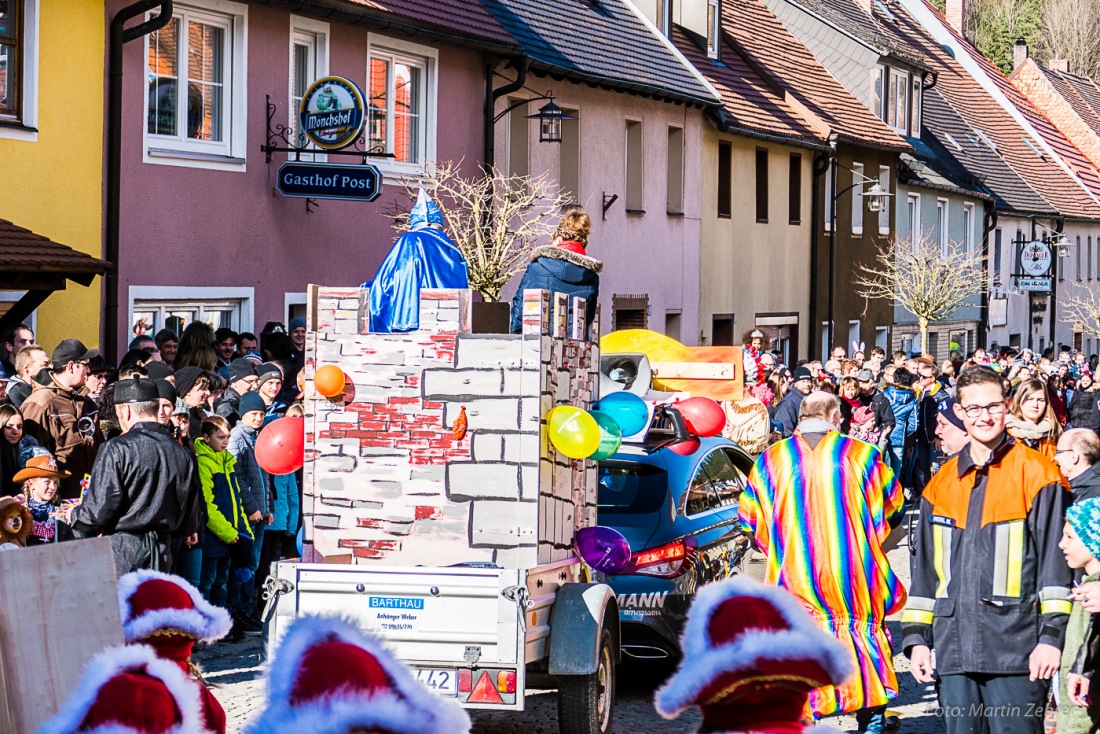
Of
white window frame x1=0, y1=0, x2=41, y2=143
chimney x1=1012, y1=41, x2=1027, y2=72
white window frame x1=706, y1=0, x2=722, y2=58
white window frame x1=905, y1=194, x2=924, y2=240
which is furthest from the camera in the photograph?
chimney x1=1012, y1=41, x2=1027, y2=72

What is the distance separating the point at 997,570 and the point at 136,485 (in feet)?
15.8

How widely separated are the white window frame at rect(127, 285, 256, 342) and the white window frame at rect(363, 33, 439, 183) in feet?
8.43

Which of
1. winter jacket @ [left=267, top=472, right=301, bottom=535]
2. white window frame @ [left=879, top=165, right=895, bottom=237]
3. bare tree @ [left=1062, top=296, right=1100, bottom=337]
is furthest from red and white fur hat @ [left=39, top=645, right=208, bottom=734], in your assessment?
bare tree @ [left=1062, top=296, right=1100, bottom=337]

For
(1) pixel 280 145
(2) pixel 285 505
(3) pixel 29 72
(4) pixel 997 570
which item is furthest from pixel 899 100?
(4) pixel 997 570

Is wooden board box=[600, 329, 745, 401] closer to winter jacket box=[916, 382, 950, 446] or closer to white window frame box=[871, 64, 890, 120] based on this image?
winter jacket box=[916, 382, 950, 446]

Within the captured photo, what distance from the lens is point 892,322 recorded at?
39.7 metres

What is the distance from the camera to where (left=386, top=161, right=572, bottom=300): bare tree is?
18547 mm

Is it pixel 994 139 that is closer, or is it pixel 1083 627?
pixel 1083 627

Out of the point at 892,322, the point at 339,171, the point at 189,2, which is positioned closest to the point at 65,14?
the point at 189,2

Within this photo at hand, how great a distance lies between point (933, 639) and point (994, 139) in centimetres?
4707

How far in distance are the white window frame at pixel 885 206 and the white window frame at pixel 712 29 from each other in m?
7.16

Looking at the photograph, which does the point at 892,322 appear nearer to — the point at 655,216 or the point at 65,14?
the point at 655,216

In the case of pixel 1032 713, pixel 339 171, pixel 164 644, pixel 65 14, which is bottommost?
pixel 1032 713

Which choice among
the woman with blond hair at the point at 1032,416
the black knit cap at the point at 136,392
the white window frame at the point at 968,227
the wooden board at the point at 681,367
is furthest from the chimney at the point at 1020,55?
the black knit cap at the point at 136,392
